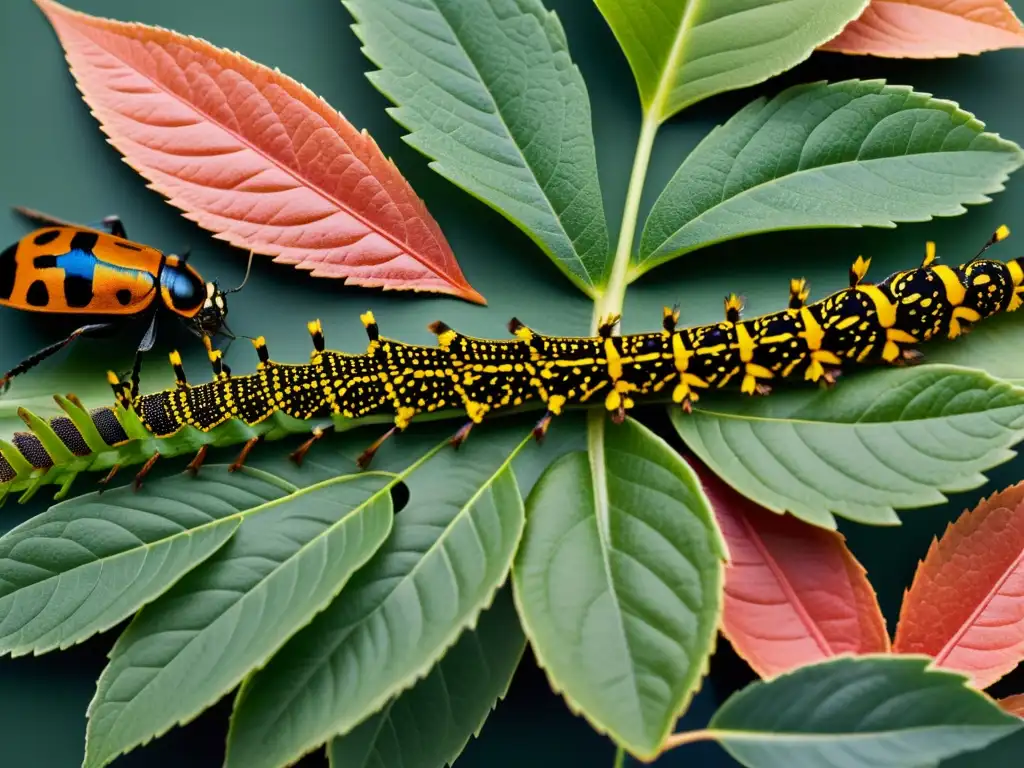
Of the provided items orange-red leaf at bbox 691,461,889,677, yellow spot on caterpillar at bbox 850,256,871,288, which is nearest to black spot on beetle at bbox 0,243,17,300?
orange-red leaf at bbox 691,461,889,677

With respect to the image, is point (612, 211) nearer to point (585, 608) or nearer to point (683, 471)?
point (683, 471)

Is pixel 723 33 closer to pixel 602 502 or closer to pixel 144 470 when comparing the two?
pixel 602 502

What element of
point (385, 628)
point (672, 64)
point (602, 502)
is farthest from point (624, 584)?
point (672, 64)

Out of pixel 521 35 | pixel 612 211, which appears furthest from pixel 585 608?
pixel 521 35

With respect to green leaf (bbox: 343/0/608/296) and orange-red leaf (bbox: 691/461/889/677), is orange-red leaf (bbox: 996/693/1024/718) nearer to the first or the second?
orange-red leaf (bbox: 691/461/889/677)

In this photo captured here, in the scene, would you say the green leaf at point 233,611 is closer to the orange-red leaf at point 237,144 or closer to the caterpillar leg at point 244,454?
the caterpillar leg at point 244,454

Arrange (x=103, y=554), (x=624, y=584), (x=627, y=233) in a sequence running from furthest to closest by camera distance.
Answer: (x=627, y=233)
(x=103, y=554)
(x=624, y=584)

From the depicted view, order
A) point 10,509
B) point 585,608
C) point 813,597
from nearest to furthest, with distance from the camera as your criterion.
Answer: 1. point 585,608
2. point 813,597
3. point 10,509
